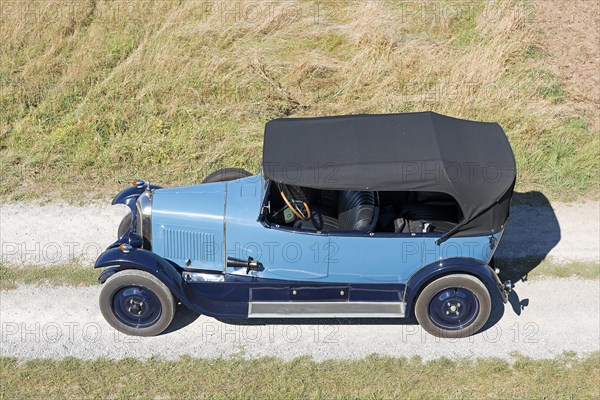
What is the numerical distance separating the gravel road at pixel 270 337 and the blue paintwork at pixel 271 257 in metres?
0.48

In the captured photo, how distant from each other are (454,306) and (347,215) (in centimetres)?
156

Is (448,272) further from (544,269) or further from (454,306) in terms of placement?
(544,269)

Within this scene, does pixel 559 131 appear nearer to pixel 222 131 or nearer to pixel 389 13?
pixel 389 13

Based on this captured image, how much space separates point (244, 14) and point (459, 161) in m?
7.59

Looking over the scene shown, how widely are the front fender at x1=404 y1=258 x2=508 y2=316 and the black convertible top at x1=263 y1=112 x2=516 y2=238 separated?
1.28 ft

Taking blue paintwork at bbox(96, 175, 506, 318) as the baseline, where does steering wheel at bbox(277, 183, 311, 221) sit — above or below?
above

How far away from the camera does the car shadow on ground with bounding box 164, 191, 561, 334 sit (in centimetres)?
858

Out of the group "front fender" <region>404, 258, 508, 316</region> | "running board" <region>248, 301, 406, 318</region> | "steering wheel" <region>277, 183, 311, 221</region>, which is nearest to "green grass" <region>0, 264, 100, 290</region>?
"running board" <region>248, 301, 406, 318</region>

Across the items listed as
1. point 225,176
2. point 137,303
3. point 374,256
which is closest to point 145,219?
point 137,303

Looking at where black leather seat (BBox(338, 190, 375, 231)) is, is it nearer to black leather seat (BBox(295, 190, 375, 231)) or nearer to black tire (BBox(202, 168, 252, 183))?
black leather seat (BBox(295, 190, 375, 231))

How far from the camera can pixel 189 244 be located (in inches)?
322

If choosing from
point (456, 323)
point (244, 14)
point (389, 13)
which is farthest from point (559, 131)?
point (244, 14)

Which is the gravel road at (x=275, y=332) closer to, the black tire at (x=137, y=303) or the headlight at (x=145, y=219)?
the black tire at (x=137, y=303)

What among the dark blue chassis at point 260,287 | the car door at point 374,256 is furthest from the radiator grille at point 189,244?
the car door at point 374,256
